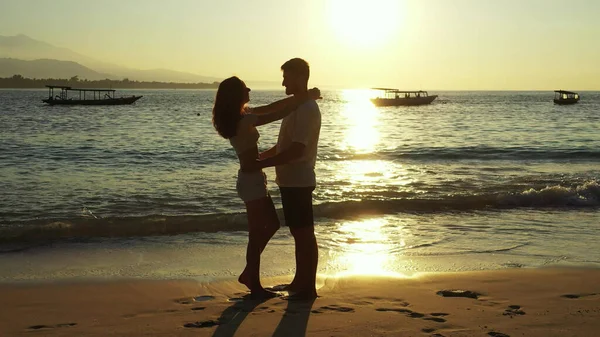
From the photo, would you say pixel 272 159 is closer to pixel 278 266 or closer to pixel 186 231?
pixel 278 266

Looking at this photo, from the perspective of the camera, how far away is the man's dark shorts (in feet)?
18.5

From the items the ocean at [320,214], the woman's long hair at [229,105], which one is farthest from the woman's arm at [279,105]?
the ocean at [320,214]

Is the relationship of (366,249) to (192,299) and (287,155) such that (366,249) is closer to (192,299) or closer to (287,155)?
(192,299)

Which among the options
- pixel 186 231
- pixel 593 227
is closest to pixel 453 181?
pixel 593 227

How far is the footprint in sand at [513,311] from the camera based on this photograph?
17.8 ft

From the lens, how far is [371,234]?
9484 mm

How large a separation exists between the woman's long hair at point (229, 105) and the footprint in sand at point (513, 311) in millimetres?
2665

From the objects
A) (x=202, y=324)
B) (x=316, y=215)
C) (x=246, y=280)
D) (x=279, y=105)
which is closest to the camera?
(x=202, y=324)

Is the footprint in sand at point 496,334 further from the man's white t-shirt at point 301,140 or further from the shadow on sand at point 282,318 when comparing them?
the man's white t-shirt at point 301,140

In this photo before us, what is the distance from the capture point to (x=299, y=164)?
219 inches

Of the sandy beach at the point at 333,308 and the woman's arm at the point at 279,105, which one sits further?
the woman's arm at the point at 279,105

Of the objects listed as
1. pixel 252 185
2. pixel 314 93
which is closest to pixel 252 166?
pixel 252 185

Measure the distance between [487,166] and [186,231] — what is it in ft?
43.1

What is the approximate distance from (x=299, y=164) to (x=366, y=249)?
306 cm
